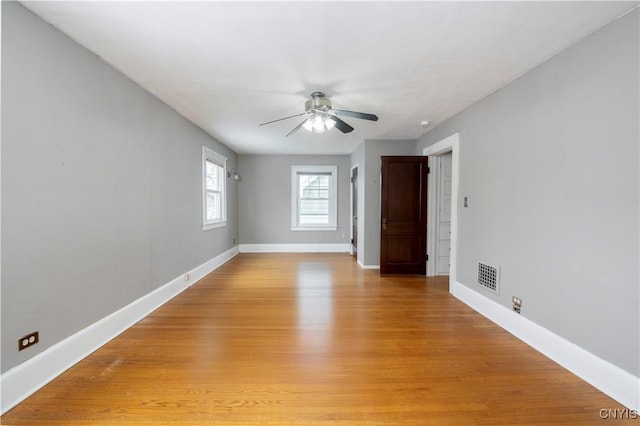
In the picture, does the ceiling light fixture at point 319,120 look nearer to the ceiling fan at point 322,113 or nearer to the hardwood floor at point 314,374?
the ceiling fan at point 322,113

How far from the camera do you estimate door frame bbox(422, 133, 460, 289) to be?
3723mm

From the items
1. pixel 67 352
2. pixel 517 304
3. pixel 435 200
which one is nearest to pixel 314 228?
pixel 435 200

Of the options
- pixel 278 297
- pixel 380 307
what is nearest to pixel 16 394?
pixel 278 297

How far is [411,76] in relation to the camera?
2.60 metres

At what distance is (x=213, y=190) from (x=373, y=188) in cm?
308

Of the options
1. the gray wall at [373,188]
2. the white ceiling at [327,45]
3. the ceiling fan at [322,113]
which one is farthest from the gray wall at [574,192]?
the gray wall at [373,188]

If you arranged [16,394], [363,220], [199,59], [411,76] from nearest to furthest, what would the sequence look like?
[16,394] → [199,59] → [411,76] → [363,220]

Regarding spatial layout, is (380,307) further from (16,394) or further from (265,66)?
(16,394)

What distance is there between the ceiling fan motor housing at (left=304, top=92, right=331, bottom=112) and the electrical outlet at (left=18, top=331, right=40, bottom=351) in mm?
2863

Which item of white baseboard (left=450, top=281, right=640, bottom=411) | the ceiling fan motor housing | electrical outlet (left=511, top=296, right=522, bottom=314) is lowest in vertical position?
white baseboard (left=450, top=281, right=640, bottom=411)

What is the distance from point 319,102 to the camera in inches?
114

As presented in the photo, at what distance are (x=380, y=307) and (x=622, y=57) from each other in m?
2.90

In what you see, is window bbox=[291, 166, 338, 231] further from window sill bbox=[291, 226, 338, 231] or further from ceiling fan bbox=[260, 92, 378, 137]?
ceiling fan bbox=[260, 92, 378, 137]

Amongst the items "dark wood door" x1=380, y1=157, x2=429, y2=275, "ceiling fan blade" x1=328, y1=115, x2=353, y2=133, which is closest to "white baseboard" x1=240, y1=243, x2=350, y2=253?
"dark wood door" x1=380, y1=157, x2=429, y2=275
